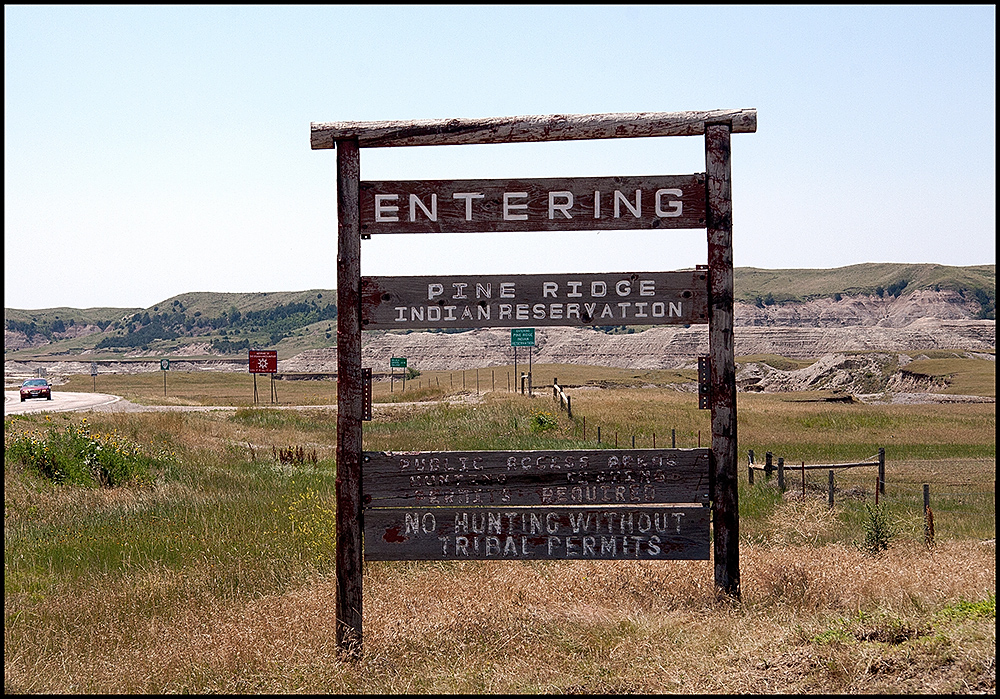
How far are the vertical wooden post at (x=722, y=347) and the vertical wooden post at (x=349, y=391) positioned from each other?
258 centimetres

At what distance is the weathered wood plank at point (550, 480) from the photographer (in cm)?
585

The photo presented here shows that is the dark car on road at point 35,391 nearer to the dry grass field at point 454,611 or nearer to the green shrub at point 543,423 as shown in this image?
the green shrub at point 543,423

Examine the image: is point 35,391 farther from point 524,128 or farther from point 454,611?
point 524,128

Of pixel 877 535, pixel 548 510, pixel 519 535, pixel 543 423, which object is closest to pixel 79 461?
pixel 519 535

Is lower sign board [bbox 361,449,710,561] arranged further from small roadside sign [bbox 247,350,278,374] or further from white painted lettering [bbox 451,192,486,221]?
small roadside sign [bbox 247,350,278,374]

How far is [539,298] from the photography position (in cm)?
594

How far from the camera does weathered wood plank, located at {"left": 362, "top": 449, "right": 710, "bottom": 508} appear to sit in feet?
19.2

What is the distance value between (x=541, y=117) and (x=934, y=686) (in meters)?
4.29

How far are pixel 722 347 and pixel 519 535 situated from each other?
2.00 metres

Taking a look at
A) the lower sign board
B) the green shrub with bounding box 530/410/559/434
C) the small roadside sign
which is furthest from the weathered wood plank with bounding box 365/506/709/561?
the small roadside sign

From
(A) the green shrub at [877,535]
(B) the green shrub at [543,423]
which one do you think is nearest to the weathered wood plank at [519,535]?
(A) the green shrub at [877,535]

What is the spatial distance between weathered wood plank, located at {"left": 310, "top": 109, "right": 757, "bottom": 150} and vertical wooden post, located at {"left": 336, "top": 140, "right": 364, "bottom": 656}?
151mm

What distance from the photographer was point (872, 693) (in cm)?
396

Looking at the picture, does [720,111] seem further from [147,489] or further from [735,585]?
[147,489]
